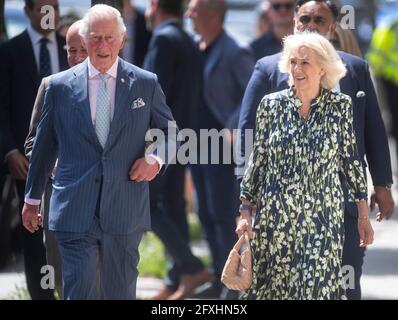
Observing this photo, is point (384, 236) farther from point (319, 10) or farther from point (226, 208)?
point (319, 10)

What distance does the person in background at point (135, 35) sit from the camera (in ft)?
38.2

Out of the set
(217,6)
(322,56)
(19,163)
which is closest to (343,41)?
(322,56)

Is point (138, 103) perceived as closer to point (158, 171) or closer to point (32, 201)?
point (158, 171)

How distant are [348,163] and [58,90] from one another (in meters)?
1.46

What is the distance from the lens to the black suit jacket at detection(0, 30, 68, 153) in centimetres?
786

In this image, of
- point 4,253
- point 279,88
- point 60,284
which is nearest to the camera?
point 279,88

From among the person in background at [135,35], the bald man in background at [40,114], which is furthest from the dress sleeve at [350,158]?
the person in background at [135,35]

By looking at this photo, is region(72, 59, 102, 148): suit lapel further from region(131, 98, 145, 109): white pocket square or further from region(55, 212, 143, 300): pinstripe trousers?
region(55, 212, 143, 300): pinstripe trousers

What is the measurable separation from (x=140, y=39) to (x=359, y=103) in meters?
4.79

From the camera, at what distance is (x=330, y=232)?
6.64 m

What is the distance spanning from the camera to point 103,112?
6.69 meters

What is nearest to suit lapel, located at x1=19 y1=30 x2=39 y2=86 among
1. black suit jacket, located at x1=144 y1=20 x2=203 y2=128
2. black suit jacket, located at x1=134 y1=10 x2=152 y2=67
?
black suit jacket, located at x1=144 y1=20 x2=203 y2=128

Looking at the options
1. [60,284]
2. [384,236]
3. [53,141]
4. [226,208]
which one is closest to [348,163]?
[53,141]

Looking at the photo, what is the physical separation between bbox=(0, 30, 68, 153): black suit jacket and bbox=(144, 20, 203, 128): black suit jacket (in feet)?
5.32
